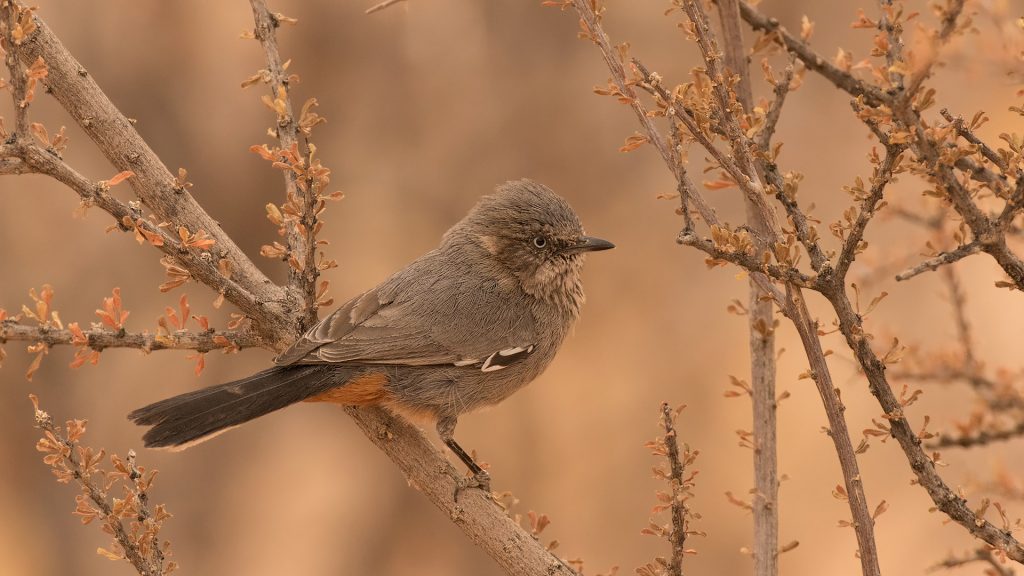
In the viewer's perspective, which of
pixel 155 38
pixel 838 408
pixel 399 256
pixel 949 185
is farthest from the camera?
pixel 399 256

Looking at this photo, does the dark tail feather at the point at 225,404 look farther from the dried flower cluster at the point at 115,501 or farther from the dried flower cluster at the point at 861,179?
the dried flower cluster at the point at 861,179

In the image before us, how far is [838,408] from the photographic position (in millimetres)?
2418

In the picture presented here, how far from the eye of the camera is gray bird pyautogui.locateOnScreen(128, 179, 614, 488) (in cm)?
346

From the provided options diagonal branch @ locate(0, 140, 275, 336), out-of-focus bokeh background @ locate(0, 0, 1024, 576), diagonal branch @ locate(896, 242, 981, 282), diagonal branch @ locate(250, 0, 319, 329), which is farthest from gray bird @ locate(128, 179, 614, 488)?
out-of-focus bokeh background @ locate(0, 0, 1024, 576)

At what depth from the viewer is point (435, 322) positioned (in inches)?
160

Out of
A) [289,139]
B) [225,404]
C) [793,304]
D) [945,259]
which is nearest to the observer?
[945,259]

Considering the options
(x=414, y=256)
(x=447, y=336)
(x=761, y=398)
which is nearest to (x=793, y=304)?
(x=761, y=398)

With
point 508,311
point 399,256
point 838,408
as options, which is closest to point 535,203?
point 508,311

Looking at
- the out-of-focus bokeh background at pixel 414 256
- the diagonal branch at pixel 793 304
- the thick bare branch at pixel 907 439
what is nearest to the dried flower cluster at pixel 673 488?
the diagonal branch at pixel 793 304

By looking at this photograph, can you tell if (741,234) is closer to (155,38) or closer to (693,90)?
(693,90)

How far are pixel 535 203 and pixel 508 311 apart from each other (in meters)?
0.49

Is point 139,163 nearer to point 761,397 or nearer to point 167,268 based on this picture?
point 167,268

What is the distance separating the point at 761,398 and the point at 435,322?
1481 mm

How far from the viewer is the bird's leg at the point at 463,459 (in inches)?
131
